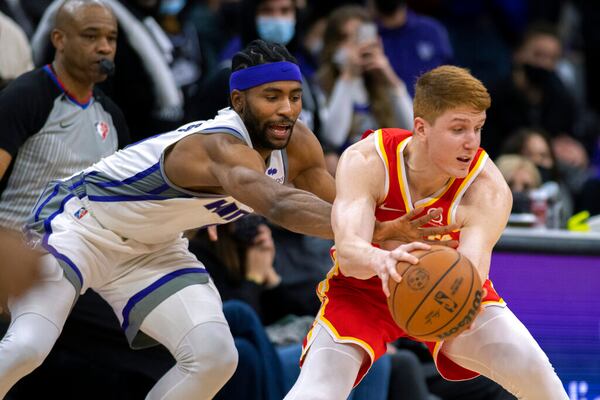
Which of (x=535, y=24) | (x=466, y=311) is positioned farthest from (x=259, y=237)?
(x=535, y=24)

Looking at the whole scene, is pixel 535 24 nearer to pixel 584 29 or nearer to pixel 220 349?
pixel 584 29

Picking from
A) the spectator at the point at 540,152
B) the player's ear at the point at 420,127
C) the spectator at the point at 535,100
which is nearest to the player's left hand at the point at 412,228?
the player's ear at the point at 420,127

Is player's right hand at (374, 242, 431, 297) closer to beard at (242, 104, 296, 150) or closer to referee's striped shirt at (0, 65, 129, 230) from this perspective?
beard at (242, 104, 296, 150)

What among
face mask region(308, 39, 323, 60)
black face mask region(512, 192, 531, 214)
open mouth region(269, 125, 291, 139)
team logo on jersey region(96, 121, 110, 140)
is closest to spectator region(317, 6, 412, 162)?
black face mask region(512, 192, 531, 214)

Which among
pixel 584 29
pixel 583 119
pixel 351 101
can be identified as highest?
pixel 351 101

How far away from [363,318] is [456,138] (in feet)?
2.95

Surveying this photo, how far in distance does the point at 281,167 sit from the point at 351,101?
3.18 meters

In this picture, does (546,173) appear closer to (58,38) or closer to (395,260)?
(58,38)

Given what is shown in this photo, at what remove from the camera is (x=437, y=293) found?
15.6ft

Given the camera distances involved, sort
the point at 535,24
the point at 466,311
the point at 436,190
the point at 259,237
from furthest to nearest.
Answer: the point at 535,24
the point at 259,237
the point at 436,190
the point at 466,311

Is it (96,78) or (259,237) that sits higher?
(96,78)

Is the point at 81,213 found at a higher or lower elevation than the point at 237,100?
lower

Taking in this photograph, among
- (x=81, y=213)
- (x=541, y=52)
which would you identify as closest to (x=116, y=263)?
(x=81, y=213)

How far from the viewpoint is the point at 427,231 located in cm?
489
